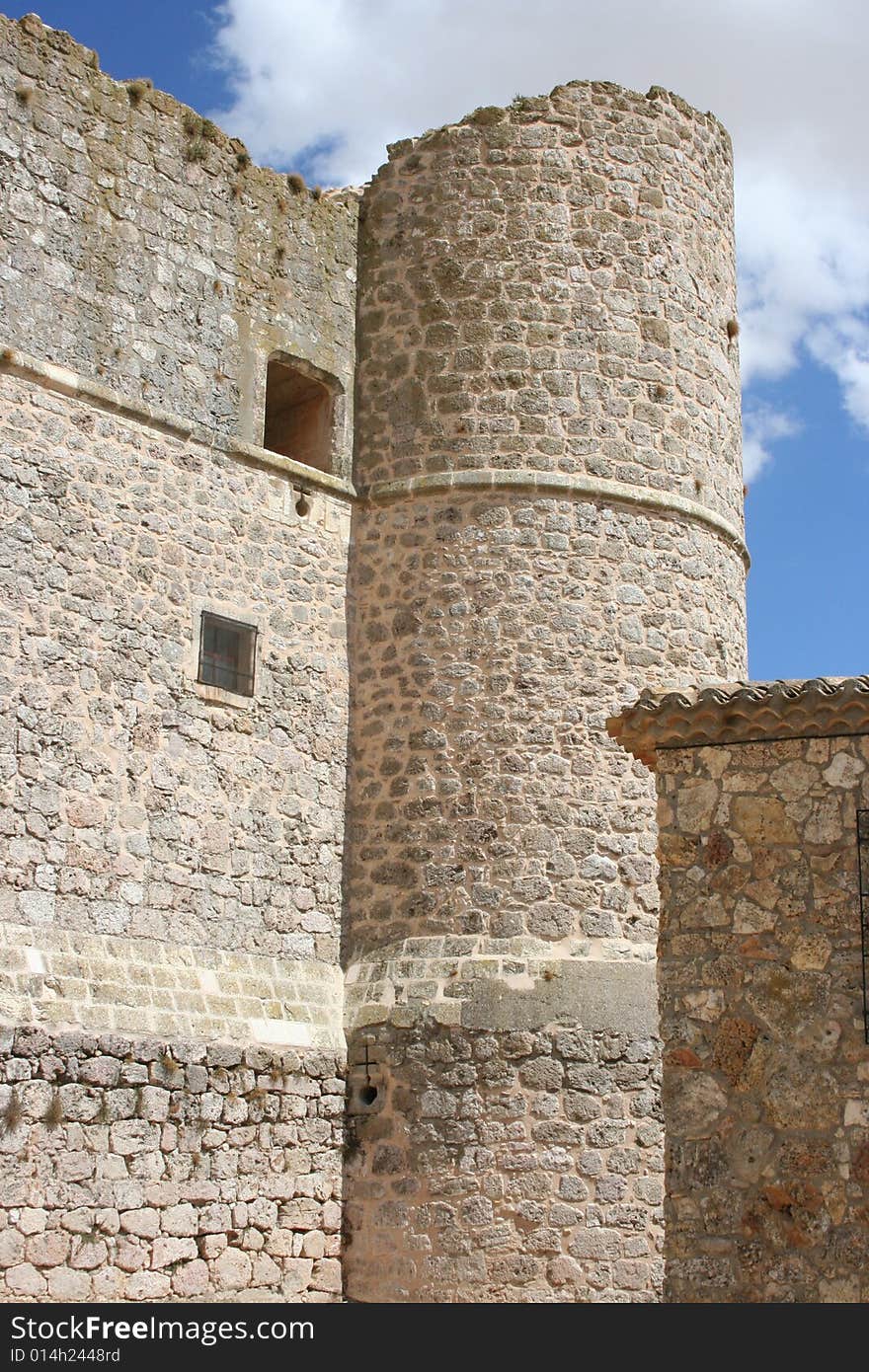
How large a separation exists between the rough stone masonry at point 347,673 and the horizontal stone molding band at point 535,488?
0.9 inches

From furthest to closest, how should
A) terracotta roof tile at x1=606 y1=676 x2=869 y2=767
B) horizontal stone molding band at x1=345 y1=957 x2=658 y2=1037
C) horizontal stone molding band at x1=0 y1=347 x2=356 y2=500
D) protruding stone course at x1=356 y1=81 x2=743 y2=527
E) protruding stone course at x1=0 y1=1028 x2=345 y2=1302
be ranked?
protruding stone course at x1=356 y1=81 x2=743 y2=527 → horizontal stone molding band at x1=345 y1=957 x2=658 y2=1037 → horizontal stone molding band at x1=0 y1=347 x2=356 y2=500 → protruding stone course at x1=0 y1=1028 x2=345 y2=1302 → terracotta roof tile at x1=606 y1=676 x2=869 y2=767

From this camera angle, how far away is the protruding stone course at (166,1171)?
904 centimetres

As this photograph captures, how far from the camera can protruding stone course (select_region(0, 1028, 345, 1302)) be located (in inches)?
356

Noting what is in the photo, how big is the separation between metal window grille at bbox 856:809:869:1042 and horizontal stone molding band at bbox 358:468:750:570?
4.77m

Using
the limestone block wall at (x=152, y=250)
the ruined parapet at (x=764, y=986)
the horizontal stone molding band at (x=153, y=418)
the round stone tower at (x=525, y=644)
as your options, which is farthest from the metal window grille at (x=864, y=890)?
the limestone block wall at (x=152, y=250)

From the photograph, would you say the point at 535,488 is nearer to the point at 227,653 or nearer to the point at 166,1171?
the point at 227,653

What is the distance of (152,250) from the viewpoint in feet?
36.5

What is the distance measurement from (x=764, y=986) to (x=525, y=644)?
4.43 meters

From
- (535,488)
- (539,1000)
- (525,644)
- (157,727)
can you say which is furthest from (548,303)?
(539,1000)

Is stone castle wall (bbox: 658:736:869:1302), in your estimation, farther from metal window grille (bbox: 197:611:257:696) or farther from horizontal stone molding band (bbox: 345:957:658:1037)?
metal window grille (bbox: 197:611:257:696)

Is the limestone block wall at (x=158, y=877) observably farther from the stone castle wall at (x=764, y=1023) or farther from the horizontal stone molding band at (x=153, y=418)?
the stone castle wall at (x=764, y=1023)

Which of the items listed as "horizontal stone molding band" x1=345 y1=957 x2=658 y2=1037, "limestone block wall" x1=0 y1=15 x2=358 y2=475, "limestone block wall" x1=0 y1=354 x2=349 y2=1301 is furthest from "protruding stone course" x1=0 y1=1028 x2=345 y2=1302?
"limestone block wall" x1=0 y1=15 x2=358 y2=475
